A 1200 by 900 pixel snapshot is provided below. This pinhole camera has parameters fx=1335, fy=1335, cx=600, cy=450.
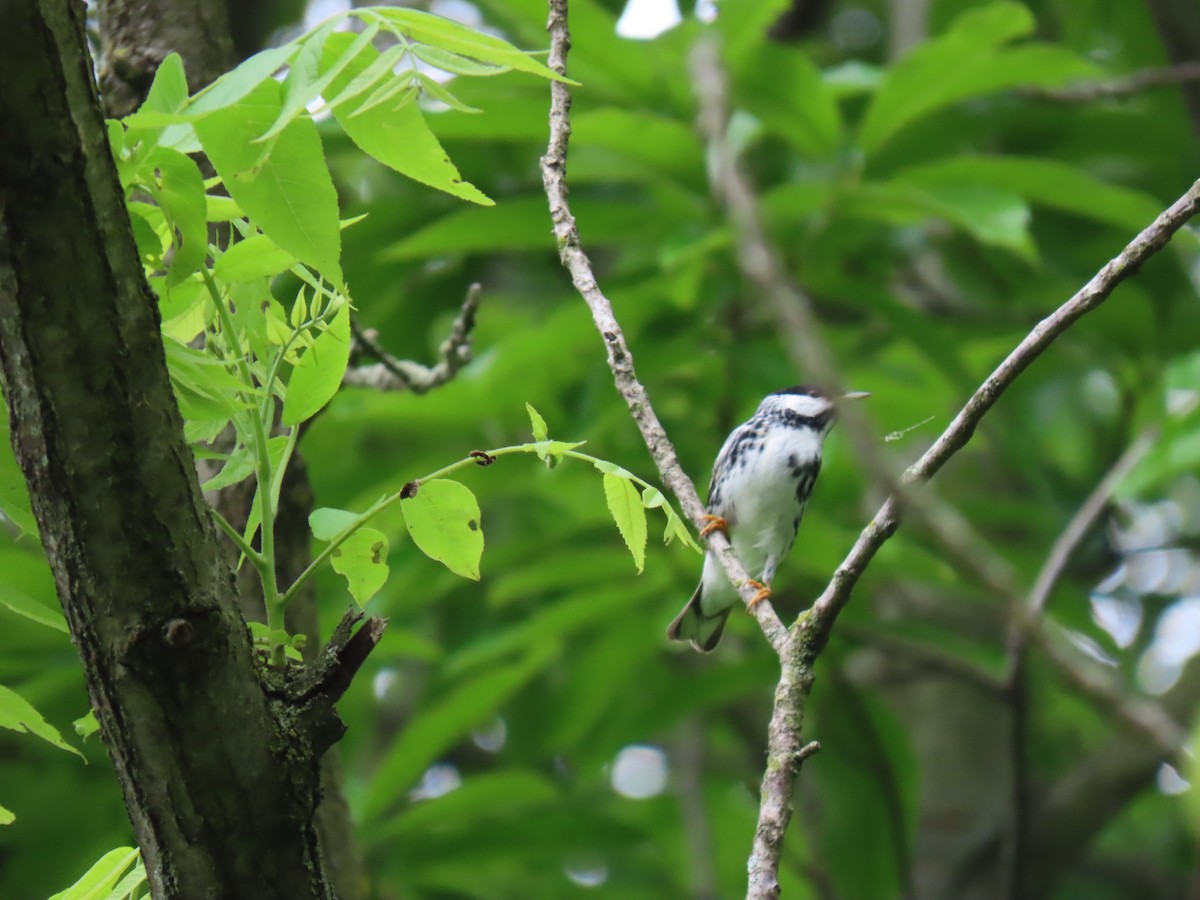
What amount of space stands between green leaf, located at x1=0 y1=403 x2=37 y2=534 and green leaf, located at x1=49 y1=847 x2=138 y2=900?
0.39 metres

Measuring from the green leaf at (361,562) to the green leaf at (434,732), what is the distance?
247 cm

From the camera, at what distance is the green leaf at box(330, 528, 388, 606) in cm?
154

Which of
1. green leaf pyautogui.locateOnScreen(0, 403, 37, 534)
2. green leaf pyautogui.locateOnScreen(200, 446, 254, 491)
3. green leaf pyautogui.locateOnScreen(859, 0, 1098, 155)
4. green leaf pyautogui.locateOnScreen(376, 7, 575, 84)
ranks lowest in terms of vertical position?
green leaf pyautogui.locateOnScreen(200, 446, 254, 491)

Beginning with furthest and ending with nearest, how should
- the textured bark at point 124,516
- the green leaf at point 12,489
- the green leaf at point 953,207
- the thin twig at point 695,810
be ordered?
the thin twig at point 695,810 → the green leaf at point 953,207 → the green leaf at point 12,489 → the textured bark at point 124,516

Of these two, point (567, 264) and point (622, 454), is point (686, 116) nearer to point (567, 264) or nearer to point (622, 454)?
point (622, 454)

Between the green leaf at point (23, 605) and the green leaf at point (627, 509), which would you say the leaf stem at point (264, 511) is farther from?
the green leaf at point (627, 509)

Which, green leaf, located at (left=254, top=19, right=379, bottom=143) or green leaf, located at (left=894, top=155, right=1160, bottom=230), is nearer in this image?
green leaf, located at (left=254, top=19, right=379, bottom=143)

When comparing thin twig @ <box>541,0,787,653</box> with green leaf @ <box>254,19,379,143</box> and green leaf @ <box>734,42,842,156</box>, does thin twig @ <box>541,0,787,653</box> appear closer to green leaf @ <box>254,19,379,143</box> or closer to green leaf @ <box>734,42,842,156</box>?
green leaf @ <box>254,19,379,143</box>

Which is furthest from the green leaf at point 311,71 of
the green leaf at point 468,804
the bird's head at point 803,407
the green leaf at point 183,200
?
the bird's head at point 803,407

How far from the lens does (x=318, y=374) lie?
149 cm

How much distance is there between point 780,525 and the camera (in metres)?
3.96

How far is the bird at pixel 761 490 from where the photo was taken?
3.93 metres

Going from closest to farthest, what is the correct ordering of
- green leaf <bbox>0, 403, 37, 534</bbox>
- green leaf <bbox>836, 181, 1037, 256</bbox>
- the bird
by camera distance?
green leaf <bbox>0, 403, 37, 534</bbox>
green leaf <bbox>836, 181, 1037, 256</bbox>
the bird

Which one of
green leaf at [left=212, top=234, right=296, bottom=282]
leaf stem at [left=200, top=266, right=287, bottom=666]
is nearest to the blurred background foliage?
leaf stem at [left=200, top=266, right=287, bottom=666]
